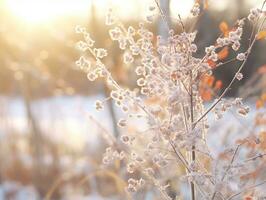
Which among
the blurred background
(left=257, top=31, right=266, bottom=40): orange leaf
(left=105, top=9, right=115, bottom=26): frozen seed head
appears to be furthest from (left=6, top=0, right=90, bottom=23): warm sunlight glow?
(left=257, top=31, right=266, bottom=40): orange leaf

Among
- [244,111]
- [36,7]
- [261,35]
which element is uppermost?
[36,7]

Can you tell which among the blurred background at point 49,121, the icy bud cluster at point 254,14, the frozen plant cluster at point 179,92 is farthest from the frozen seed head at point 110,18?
the blurred background at point 49,121

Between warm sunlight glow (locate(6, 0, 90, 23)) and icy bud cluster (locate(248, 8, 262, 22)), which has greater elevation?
warm sunlight glow (locate(6, 0, 90, 23))

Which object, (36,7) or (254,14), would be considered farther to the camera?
(36,7)

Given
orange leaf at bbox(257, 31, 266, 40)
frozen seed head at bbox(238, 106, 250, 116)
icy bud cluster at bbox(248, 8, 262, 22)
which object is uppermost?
icy bud cluster at bbox(248, 8, 262, 22)

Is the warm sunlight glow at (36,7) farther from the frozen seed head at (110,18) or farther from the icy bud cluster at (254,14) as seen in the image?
the icy bud cluster at (254,14)

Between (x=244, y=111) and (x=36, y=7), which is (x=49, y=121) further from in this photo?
(x=244, y=111)

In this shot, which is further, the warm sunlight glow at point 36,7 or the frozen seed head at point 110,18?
the warm sunlight glow at point 36,7

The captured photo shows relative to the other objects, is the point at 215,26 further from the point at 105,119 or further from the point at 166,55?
the point at 166,55

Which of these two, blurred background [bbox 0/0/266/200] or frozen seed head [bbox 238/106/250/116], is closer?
frozen seed head [bbox 238/106/250/116]

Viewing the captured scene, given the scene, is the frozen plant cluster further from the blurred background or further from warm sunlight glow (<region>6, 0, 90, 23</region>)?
warm sunlight glow (<region>6, 0, 90, 23</region>)

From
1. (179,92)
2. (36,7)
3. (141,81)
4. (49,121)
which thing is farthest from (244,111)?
(49,121)

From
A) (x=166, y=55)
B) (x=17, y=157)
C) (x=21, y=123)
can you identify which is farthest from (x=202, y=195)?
(x=21, y=123)
